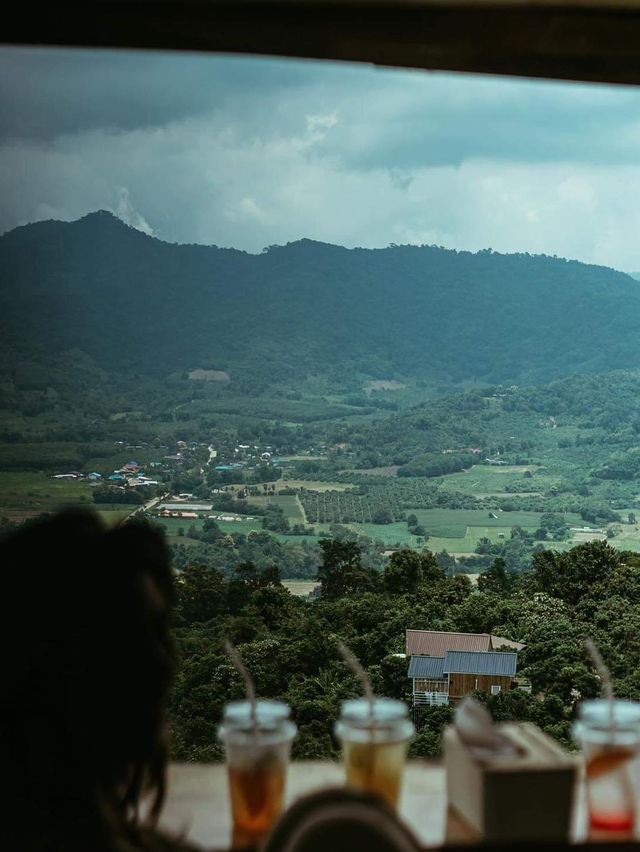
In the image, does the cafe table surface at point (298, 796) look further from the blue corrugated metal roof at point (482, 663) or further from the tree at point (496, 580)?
the tree at point (496, 580)

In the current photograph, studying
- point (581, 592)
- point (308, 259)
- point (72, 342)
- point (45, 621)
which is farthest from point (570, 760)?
point (308, 259)

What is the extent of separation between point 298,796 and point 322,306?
31.6m

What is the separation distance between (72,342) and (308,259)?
31.8 ft

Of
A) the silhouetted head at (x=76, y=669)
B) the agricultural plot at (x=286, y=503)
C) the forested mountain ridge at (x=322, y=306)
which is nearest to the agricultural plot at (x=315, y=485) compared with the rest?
the agricultural plot at (x=286, y=503)

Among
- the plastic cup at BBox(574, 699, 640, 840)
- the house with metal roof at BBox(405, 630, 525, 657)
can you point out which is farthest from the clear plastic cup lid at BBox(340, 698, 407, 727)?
the house with metal roof at BBox(405, 630, 525, 657)

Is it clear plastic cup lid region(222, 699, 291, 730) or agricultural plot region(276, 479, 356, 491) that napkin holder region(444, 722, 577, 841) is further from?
agricultural plot region(276, 479, 356, 491)

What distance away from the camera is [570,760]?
87 centimetres

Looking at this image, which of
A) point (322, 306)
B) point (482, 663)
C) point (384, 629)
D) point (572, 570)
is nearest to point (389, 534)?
point (572, 570)

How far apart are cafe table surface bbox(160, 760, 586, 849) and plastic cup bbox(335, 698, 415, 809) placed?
4 cm

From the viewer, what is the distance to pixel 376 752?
2.97ft

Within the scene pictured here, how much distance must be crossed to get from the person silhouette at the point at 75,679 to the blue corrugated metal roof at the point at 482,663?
51.3ft

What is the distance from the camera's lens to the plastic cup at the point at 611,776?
35.8 inches

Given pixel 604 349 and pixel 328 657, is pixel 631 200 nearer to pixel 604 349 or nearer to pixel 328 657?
pixel 604 349

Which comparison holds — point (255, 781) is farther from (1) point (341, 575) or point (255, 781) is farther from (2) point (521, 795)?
(1) point (341, 575)
